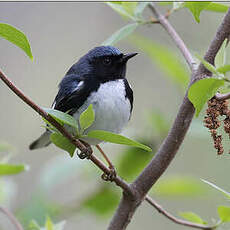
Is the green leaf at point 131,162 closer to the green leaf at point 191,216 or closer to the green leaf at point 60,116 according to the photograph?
the green leaf at point 191,216

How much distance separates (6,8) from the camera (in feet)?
22.1

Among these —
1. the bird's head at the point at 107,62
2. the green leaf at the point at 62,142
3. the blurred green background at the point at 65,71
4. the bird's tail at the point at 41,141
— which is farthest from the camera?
the blurred green background at the point at 65,71

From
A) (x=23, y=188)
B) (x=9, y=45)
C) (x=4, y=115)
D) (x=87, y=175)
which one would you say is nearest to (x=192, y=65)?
(x=87, y=175)

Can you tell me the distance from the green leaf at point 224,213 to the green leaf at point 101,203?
0.75 m

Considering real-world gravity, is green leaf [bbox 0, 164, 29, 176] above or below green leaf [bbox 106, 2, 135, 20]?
below

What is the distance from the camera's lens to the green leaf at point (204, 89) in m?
1.47

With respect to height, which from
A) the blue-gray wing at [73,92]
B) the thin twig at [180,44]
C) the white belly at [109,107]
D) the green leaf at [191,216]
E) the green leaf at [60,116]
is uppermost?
the green leaf at [60,116]

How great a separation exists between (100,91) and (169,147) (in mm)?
991

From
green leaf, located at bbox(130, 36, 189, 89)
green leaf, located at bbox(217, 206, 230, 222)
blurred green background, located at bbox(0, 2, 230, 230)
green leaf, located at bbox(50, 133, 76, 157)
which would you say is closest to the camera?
green leaf, located at bbox(217, 206, 230, 222)

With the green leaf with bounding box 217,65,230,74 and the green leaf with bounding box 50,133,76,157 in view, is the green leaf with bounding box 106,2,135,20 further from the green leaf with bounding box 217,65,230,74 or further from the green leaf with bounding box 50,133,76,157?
the green leaf with bounding box 217,65,230,74

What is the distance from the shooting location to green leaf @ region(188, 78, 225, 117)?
147 cm

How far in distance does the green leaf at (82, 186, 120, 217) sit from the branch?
390mm

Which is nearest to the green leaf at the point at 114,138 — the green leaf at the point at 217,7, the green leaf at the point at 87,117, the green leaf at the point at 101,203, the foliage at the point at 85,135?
the foliage at the point at 85,135

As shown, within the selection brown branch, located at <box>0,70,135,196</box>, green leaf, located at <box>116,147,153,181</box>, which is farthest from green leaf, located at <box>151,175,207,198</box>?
brown branch, located at <box>0,70,135,196</box>
